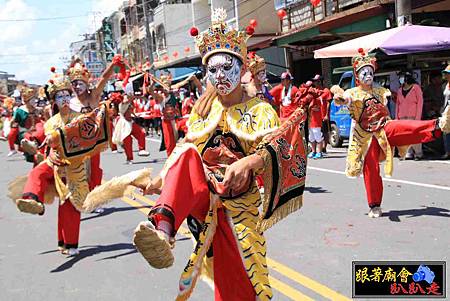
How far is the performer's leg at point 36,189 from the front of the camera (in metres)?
5.35

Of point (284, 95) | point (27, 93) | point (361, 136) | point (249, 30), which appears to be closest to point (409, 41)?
point (284, 95)

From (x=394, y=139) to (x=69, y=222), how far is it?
12.5 ft

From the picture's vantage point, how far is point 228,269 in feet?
11.2

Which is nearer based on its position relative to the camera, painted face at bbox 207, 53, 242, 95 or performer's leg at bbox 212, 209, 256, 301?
performer's leg at bbox 212, 209, 256, 301

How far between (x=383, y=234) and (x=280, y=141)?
334 centimetres

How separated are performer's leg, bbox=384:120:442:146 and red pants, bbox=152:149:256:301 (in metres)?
3.35

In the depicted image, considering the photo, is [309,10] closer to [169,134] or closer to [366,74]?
[169,134]

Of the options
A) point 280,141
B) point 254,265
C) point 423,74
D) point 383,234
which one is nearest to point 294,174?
point 280,141

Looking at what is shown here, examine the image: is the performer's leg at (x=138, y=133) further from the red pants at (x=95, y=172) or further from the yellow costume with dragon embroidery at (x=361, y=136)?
the yellow costume with dragon embroidery at (x=361, y=136)

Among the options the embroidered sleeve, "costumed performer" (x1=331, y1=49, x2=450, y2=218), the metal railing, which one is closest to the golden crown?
the embroidered sleeve

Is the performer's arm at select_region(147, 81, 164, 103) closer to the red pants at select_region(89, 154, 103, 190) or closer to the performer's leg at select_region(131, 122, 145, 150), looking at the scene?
the performer's leg at select_region(131, 122, 145, 150)

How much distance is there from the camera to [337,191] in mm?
8875

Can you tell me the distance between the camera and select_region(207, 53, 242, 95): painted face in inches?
138

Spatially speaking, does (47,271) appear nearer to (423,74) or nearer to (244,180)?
(244,180)
